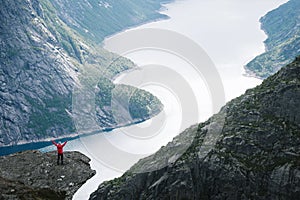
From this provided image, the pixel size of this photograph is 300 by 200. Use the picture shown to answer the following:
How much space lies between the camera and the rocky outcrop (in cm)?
5881

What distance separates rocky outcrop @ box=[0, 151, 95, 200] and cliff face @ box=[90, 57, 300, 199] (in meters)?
55.2

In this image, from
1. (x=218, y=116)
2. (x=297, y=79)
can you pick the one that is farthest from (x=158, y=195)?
(x=297, y=79)

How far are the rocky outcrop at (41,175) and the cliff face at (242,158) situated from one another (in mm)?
55172

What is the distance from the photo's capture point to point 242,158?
383 feet

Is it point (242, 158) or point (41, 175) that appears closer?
point (41, 175)

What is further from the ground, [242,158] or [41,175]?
[242,158]

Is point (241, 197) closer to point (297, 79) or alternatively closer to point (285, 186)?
point (285, 186)

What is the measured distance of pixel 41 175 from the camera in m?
63.9

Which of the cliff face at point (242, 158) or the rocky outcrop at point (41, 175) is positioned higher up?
the cliff face at point (242, 158)

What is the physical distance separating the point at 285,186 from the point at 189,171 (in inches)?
1072

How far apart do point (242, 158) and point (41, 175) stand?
6542 centimetres

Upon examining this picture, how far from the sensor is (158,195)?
12369cm

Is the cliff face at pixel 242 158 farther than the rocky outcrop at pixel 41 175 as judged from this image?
Yes

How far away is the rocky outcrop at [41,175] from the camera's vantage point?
58.8 metres
